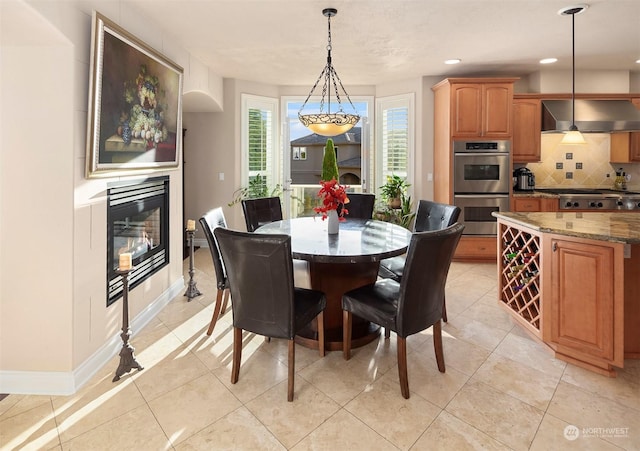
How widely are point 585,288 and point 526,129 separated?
316 centimetres

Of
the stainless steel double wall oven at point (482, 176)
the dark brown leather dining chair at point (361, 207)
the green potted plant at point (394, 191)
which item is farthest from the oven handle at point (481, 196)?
the dark brown leather dining chair at point (361, 207)

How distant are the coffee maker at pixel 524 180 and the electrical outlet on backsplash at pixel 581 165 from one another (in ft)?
1.00

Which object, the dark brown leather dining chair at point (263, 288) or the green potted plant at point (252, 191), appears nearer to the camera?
the dark brown leather dining chair at point (263, 288)

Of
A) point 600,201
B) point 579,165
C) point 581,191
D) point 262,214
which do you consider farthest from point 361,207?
point 579,165

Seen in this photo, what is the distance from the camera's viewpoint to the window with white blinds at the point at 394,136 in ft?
17.2

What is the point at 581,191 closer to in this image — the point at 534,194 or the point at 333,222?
the point at 534,194

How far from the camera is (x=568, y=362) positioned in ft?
7.71

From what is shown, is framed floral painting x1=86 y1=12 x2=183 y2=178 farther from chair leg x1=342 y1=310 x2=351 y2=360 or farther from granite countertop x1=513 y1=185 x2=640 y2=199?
granite countertop x1=513 y1=185 x2=640 y2=199

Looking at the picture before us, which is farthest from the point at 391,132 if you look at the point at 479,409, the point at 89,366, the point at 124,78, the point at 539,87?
the point at 89,366

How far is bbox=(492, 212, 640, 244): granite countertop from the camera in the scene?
211cm

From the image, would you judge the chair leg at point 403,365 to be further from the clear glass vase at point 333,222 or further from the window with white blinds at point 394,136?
the window with white blinds at point 394,136

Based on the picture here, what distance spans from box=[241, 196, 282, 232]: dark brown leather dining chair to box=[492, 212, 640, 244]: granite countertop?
217 cm

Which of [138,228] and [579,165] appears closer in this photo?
[138,228]

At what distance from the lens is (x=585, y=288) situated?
2215 millimetres
